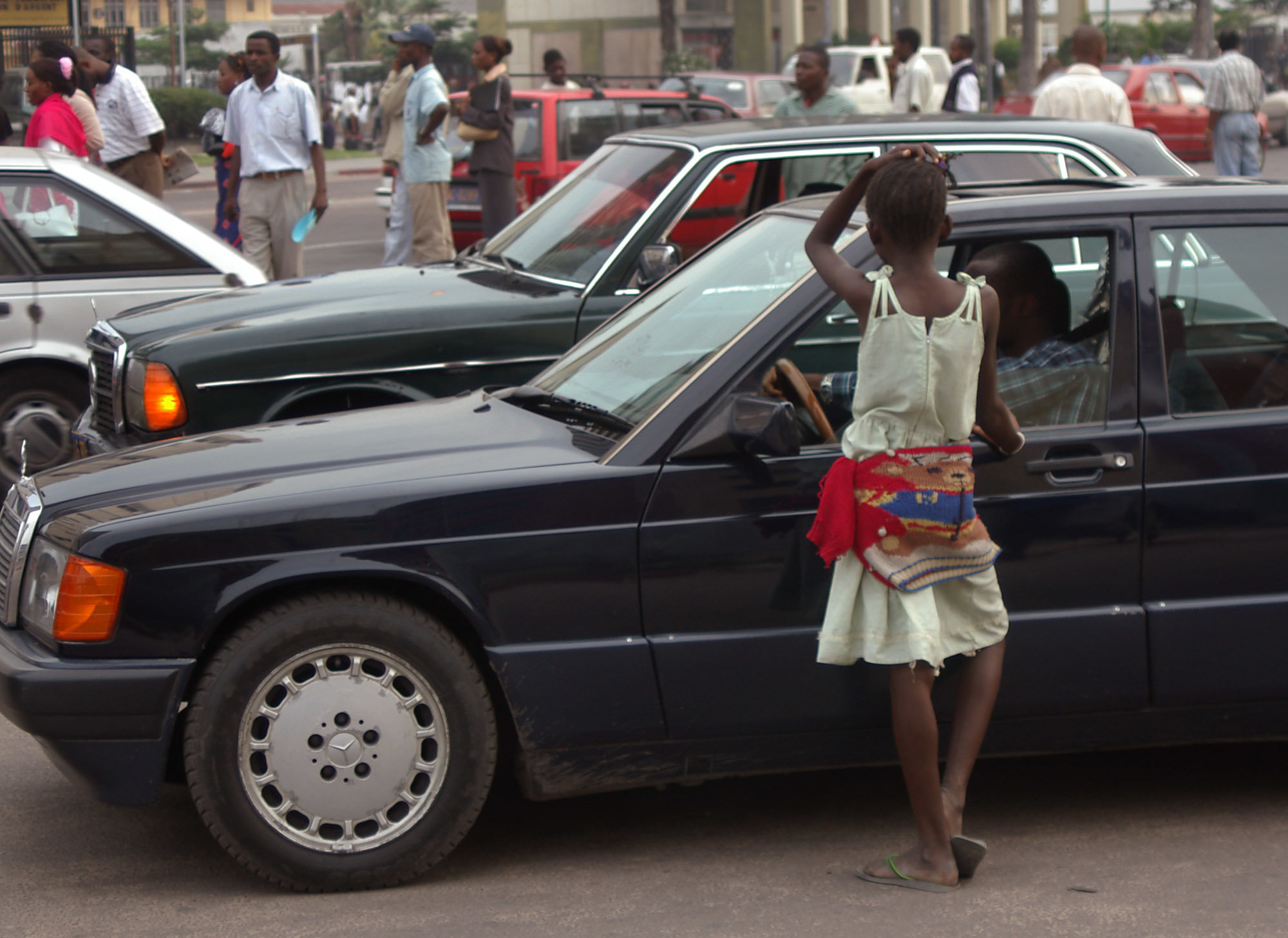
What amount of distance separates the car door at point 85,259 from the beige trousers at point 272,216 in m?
3.10

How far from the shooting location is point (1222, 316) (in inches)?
161

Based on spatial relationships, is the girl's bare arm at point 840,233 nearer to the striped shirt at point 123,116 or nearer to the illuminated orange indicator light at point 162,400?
the illuminated orange indicator light at point 162,400

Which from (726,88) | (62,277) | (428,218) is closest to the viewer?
(62,277)

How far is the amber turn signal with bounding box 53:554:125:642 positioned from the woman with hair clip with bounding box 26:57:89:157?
7813mm

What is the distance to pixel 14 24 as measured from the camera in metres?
22.2

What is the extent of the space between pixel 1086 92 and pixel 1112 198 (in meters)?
6.86

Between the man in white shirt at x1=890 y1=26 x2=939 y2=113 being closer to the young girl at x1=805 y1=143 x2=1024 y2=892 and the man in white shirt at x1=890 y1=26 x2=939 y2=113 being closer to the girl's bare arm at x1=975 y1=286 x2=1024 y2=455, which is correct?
the girl's bare arm at x1=975 y1=286 x2=1024 y2=455

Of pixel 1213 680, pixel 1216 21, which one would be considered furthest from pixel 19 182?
pixel 1216 21

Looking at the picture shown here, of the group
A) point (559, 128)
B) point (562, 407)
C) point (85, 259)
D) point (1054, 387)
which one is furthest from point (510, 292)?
Answer: point (559, 128)

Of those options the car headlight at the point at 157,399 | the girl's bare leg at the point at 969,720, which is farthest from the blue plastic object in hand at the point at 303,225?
the girl's bare leg at the point at 969,720

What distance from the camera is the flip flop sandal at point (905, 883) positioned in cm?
368

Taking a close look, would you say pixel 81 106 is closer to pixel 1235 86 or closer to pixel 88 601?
pixel 88 601

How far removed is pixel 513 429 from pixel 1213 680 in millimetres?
1794

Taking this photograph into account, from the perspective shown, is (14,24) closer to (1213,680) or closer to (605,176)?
(605,176)
